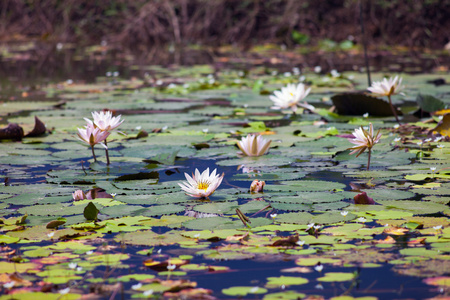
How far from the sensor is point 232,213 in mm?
1979

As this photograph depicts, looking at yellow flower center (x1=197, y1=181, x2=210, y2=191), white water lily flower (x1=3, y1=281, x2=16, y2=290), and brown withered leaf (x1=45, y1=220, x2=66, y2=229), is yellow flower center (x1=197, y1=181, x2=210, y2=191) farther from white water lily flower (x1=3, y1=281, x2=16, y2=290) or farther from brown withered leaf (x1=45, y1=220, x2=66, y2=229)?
white water lily flower (x1=3, y1=281, x2=16, y2=290)

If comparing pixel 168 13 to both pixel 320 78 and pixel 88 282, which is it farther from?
pixel 88 282

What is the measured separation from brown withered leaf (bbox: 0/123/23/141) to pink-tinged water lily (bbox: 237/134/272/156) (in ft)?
4.33

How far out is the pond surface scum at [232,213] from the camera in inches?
57.3

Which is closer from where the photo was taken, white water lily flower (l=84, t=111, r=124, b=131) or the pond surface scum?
the pond surface scum

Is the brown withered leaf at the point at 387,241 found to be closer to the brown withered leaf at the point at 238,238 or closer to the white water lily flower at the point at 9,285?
the brown withered leaf at the point at 238,238

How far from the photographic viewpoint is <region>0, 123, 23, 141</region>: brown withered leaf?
10.7 feet

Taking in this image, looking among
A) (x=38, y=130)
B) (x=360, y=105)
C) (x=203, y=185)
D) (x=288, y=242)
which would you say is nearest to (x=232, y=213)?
(x=203, y=185)

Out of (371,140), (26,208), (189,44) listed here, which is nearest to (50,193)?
(26,208)

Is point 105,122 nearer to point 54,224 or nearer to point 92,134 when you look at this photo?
point 92,134

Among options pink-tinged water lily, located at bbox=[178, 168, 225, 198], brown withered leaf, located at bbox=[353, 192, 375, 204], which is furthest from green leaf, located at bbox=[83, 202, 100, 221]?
brown withered leaf, located at bbox=[353, 192, 375, 204]

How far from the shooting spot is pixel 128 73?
6.80m

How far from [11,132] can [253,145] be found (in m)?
1.42

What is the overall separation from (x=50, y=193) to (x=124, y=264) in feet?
2.66
